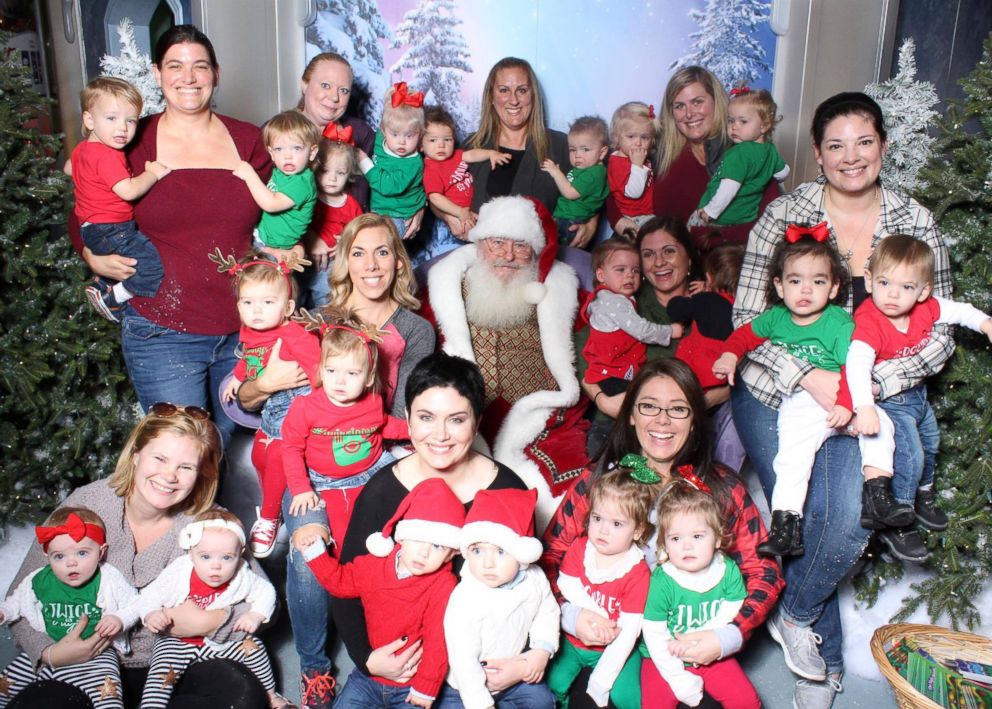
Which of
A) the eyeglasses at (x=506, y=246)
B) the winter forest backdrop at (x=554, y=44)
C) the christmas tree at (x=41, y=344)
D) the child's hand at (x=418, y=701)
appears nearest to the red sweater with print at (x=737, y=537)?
the child's hand at (x=418, y=701)

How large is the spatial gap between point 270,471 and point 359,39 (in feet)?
9.22

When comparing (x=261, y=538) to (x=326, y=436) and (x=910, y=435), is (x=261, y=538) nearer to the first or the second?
(x=326, y=436)

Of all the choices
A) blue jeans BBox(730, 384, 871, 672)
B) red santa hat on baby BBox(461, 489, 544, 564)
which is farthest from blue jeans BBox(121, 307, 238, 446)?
blue jeans BBox(730, 384, 871, 672)

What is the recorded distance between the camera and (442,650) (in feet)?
9.54

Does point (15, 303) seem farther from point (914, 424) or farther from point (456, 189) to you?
point (914, 424)

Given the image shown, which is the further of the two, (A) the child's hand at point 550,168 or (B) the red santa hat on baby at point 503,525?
(A) the child's hand at point 550,168

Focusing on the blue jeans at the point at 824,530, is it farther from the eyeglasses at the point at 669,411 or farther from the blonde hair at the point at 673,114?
the blonde hair at the point at 673,114

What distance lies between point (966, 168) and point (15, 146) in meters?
3.69

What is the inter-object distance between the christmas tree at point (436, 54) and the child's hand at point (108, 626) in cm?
316

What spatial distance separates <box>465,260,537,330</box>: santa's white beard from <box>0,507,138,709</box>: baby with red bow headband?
183 cm

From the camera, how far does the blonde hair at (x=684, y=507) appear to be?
301cm

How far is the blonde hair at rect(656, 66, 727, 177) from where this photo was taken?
5004mm

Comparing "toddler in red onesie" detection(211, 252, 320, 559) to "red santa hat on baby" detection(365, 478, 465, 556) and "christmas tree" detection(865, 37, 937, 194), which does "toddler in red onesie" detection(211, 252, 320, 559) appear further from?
"christmas tree" detection(865, 37, 937, 194)

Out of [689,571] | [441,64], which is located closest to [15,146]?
[441,64]
